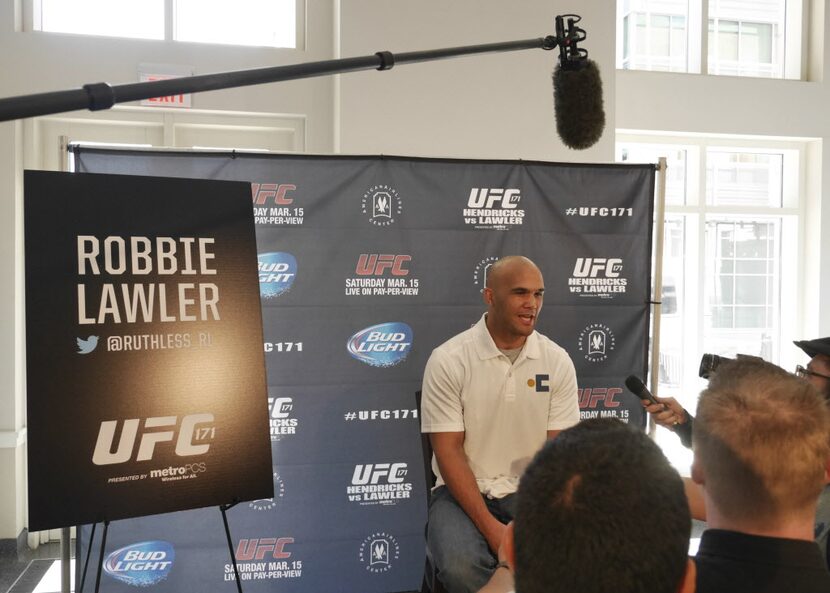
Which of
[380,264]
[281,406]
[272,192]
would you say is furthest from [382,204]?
[281,406]

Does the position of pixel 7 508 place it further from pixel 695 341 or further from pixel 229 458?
pixel 695 341

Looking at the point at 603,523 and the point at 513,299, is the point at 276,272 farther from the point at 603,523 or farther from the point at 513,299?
the point at 603,523

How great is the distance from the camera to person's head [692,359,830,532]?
3.52 ft

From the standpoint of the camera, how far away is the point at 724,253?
5.37m

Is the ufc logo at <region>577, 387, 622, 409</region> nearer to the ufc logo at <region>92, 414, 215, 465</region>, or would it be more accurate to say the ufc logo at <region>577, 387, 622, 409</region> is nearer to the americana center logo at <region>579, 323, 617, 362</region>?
the americana center logo at <region>579, 323, 617, 362</region>

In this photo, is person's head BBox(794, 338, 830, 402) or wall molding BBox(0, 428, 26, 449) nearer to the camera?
person's head BBox(794, 338, 830, 402)

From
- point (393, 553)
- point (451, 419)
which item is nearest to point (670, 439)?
point (393, 553)

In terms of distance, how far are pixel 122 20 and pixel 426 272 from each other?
2.44 meters

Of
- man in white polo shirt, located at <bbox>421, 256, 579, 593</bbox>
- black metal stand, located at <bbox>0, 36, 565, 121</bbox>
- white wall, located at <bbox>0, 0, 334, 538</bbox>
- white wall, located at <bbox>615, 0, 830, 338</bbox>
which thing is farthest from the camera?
white wall, located at <bbox>615, 0, 830, 338</bbox>

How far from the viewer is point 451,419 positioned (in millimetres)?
2703

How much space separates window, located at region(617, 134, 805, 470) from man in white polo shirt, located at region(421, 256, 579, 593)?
2685 mm

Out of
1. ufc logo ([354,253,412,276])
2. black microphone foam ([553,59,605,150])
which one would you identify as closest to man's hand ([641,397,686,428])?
black microphone foam ([553,59,605,150])

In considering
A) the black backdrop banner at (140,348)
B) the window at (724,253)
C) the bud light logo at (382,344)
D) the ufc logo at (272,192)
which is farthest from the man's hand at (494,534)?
the window at (724,253)

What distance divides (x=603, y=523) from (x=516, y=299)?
81.4 inches
